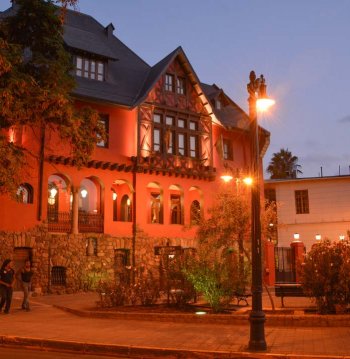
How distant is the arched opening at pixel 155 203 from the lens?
89.8 feet

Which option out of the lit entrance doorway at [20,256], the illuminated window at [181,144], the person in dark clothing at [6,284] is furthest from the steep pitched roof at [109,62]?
the person in dark clothing at [6,284]

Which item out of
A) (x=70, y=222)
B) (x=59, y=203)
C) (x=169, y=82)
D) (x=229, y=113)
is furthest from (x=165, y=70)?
(x=70, y=222)

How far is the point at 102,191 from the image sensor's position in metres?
25.2

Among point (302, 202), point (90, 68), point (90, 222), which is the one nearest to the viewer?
point (90, 222)

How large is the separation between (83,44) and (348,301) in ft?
63.3

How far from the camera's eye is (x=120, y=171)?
84.4 feet

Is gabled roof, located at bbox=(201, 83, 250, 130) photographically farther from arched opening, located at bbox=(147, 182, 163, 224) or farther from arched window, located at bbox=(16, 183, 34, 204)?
arched window, located at bbox=(16, 183, 34, 204)

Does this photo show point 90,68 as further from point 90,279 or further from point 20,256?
point 90,279

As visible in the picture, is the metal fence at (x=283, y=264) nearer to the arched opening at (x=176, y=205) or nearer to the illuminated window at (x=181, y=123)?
the arched opening at (x=176, y=205)

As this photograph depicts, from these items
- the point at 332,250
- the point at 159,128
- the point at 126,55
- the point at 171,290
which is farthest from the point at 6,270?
the point at 126,55

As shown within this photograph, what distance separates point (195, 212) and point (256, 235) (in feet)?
57.9

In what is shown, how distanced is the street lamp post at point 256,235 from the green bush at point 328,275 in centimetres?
401

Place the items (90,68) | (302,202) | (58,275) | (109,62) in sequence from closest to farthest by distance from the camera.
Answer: (58,275), (90,68), (109,62), (302,202)

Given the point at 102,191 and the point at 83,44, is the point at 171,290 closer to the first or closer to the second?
the point at 102,191
